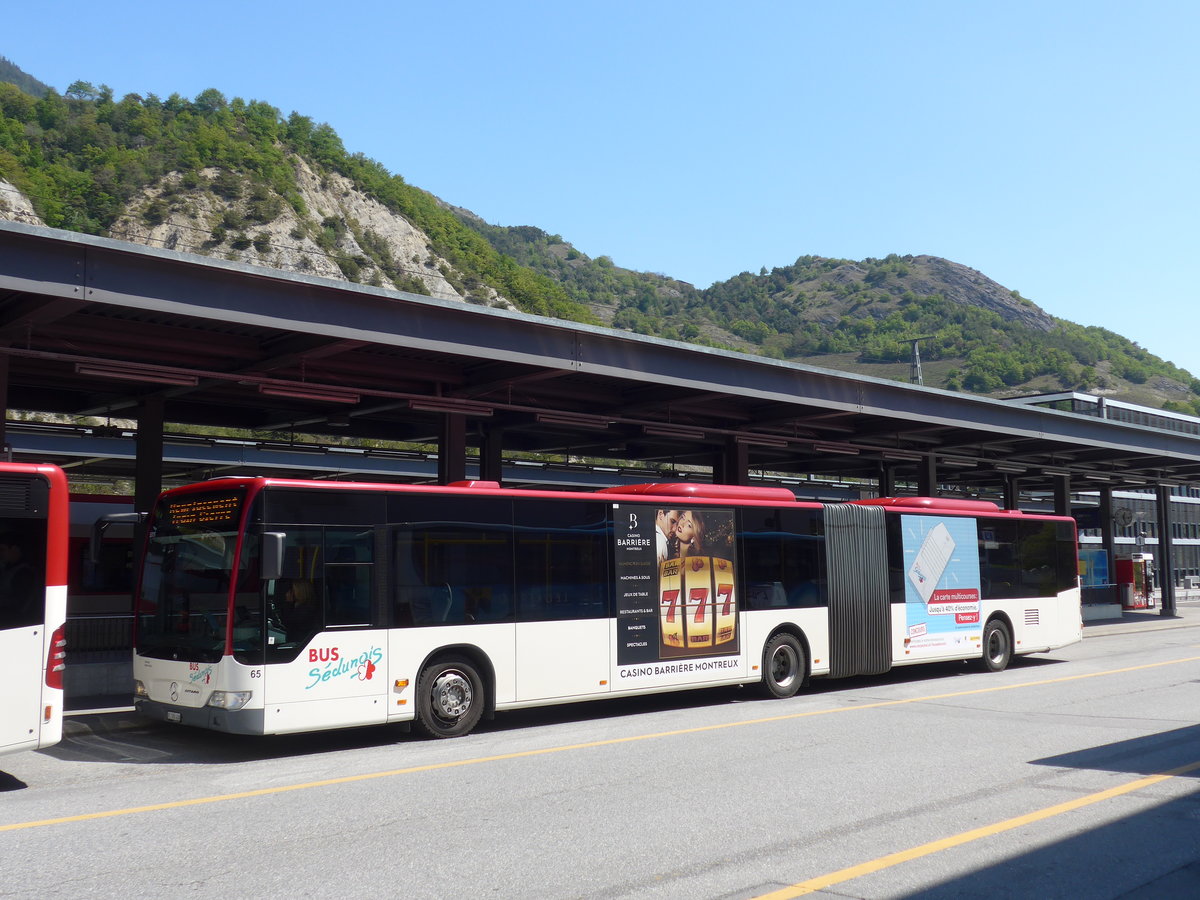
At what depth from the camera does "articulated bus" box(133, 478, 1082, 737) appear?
35.9 ft

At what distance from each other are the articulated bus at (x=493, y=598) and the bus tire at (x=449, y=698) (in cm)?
2

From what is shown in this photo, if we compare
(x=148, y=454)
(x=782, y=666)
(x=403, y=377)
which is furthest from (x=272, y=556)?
(x=148, y=454)

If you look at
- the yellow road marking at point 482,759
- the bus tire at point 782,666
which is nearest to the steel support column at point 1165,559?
the yellow road marking at point 482,759

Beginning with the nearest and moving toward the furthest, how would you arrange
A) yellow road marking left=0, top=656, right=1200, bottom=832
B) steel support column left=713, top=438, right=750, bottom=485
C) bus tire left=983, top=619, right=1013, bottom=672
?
yellow road marking left=0, top=656, right=1200, bottom=832 < bus tire left=983, top=619, right=1013, bottom=672 < steel support column left=713, top=438, right=750, bottom=485

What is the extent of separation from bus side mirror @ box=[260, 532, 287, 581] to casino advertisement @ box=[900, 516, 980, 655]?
1140cm

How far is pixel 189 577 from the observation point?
1141 centimetres

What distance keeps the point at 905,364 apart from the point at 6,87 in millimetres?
110915

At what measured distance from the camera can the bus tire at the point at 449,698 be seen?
39.3 ft

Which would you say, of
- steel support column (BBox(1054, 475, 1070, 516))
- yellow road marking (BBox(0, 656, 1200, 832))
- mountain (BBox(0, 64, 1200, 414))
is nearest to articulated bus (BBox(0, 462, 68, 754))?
yellow road marking (BBox(0, 656, 1200, 832))

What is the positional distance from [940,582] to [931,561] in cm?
49

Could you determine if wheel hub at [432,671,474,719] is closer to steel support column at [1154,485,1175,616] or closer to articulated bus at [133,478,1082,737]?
articulated bus at [133,478,1082,737]

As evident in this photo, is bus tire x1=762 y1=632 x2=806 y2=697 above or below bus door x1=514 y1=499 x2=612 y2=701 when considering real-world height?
below

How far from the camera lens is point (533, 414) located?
22453 millimetres

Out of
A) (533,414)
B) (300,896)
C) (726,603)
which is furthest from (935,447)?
(300,896)
